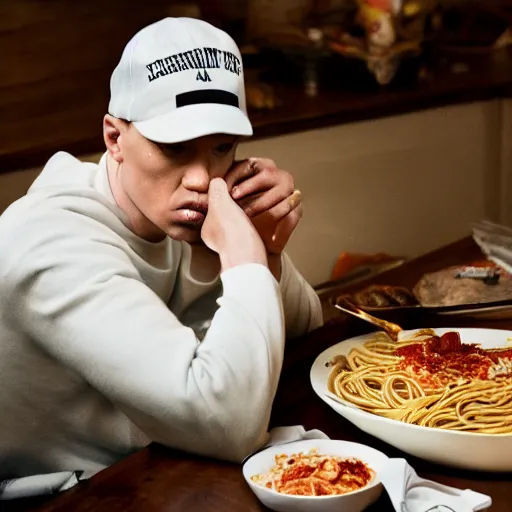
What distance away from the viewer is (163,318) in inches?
47.8

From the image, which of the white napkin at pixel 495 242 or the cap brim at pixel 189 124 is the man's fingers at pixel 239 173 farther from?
the white napkin at pixel 495 242

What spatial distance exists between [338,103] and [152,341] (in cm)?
172

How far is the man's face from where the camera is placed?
1.32 m

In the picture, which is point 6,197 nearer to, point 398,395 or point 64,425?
point 64,425

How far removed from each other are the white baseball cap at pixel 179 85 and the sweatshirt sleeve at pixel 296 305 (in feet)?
1.35

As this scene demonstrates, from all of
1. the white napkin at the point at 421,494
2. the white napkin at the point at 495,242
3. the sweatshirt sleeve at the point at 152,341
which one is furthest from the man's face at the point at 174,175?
the white napkin at the point at 495,242

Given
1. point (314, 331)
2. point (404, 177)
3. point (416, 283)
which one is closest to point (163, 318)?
point (314, 331)

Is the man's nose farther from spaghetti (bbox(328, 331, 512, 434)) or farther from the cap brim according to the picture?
spaghetti (bbox(328, 331, 512, 434))

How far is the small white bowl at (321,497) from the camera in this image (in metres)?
1.03

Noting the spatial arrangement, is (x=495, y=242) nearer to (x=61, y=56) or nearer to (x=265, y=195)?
(x=265, y=195)

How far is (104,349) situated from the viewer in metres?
1.18

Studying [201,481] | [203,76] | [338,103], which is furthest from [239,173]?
[338,103]

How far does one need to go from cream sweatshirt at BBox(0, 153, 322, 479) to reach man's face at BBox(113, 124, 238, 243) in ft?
0.25

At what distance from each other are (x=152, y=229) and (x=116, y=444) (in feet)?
1.14
